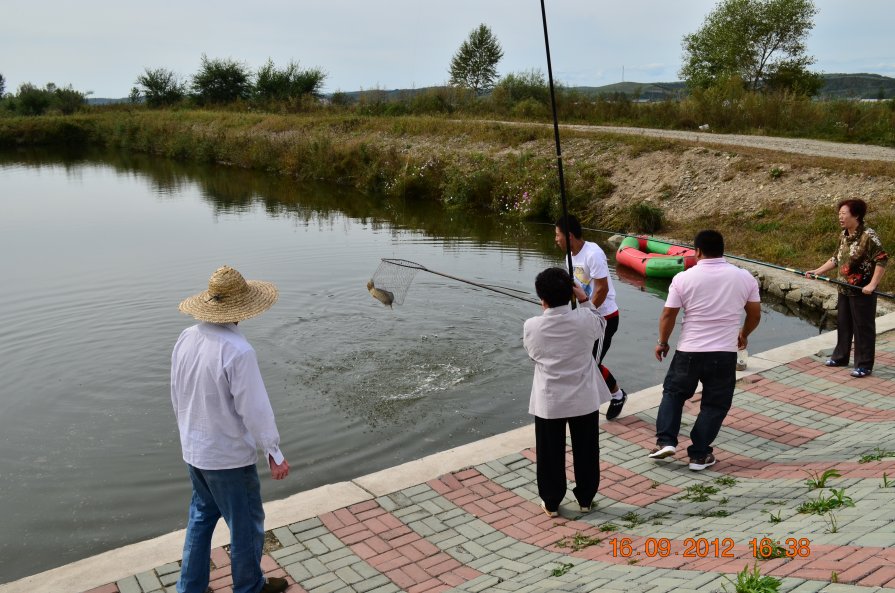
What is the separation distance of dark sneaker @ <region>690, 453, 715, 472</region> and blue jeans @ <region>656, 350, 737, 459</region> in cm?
2

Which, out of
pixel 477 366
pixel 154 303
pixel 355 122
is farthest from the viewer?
pixel 355 122

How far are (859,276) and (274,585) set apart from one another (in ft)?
21.5

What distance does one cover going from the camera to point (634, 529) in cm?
496

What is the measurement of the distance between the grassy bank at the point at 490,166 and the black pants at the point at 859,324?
4558 millimetres

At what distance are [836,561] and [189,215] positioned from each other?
22771 millimetres

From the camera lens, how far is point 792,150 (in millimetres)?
21938

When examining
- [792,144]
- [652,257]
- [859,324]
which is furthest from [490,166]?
[859,324]

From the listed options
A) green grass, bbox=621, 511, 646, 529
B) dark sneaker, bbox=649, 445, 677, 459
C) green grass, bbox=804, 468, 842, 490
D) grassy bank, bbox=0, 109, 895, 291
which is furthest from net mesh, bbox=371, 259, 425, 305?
grassy bank, bbox=0, 109, 895, 291

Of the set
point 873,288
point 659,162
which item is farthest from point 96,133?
point 873,288

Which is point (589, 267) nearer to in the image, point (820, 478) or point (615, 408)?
point (615, 408)

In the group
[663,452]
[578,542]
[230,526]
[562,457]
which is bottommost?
[578,542]

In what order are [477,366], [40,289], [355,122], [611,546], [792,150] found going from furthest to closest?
[355,122] < [792,150] < [40,289] < [477,366] < [611,546]

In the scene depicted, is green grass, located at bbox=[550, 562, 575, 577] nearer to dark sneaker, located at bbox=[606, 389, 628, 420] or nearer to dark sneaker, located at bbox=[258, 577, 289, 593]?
dark sneaker, located at bbox=[258, 577, 289, 593]

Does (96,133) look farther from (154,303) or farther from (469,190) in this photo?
(154,303)
